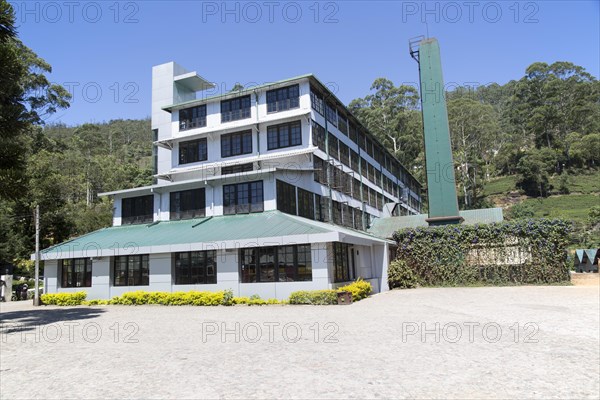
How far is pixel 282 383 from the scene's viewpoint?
6.88m

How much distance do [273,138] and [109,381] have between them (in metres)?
24.0

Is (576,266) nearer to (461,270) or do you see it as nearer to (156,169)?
(461,270)

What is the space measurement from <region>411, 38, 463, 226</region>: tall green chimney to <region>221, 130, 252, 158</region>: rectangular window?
13060 millimetres

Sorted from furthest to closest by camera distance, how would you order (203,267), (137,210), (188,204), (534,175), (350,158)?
(534,175) < (350,158) < (137,210) < (188,204) < (203,267)

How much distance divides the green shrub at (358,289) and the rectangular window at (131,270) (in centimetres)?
1160

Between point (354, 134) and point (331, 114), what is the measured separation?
20.6 ft

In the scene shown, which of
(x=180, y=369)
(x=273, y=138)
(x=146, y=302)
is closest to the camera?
(x=180, y=369)

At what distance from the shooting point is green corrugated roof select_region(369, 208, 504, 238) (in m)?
35.8

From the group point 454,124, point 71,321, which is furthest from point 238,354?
point 454,124

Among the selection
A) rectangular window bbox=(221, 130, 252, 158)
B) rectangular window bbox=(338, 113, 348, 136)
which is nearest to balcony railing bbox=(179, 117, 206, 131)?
rectangular window bbox=(221, 130, 252, 158)

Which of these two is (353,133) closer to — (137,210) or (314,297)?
(137,210)

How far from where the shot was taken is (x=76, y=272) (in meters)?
26.8

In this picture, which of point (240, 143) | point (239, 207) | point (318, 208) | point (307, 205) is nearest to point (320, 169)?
point (318, 208)

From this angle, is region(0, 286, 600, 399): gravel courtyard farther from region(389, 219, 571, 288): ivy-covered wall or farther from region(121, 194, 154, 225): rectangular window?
region(121, 194, 154, 225): rectangular window
